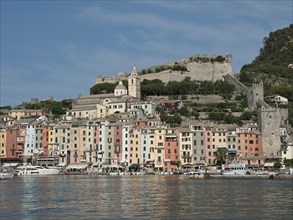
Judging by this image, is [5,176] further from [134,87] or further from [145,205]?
[145,205]

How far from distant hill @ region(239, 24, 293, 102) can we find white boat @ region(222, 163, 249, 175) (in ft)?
122

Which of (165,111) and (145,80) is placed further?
(145,80)

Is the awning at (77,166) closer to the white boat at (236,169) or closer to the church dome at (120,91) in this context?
the white boat at (236,169)

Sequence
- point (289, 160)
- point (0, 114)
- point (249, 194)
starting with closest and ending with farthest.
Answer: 1. point (249, 194)
2. point (289, 160)
3. point (0, 114)

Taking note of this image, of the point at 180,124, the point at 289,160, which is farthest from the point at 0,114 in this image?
the point at 289,160

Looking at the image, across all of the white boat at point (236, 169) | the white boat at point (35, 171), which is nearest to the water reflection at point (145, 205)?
the white boat at point (236, 169)

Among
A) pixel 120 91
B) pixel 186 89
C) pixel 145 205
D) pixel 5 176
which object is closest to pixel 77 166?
pixel 5 176

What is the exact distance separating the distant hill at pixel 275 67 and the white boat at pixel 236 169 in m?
37.1

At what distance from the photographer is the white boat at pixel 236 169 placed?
68625 mm

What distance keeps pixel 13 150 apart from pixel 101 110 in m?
16.0

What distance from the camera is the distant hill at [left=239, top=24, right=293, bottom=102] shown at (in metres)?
110

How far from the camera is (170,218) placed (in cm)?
2670

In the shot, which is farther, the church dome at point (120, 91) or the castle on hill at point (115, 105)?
the church dome at point (120, 91)

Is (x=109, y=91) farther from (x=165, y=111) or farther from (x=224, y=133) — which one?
(x=224, y=133)
